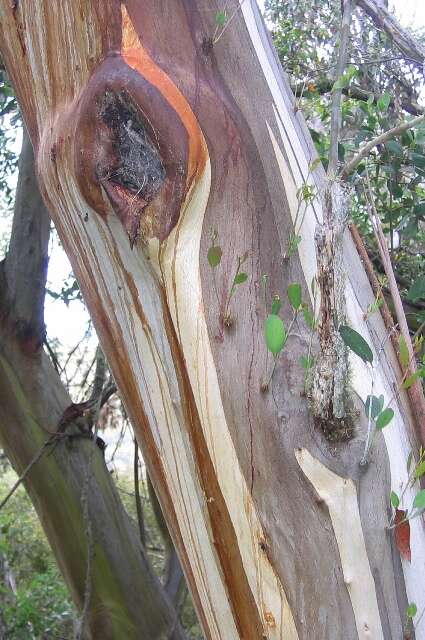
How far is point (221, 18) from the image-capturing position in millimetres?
1066

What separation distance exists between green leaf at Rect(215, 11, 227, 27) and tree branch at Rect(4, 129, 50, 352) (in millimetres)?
1430

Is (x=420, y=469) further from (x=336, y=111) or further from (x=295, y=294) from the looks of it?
(x=336, y=111)

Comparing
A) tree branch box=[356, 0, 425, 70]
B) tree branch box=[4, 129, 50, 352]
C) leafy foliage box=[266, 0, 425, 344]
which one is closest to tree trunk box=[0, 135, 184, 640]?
tree branch box=[4, 129, 50, 352]

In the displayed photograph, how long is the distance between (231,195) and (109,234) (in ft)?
0.61

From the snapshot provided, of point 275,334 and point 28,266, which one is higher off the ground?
point 28,266

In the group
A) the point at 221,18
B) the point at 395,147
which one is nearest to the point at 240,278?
the point at 221,18

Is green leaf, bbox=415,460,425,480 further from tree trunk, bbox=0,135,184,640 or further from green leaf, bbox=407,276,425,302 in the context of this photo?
tree trunk, bbox=0,135,184,640

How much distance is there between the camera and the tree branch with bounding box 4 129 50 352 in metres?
2.37

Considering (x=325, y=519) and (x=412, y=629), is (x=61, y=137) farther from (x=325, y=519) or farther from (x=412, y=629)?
(x=412, y=629)

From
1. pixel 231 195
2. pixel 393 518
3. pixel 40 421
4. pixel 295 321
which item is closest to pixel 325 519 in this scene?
pixel 393 518

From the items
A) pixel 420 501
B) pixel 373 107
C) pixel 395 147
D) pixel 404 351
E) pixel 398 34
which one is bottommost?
pixel 420 501

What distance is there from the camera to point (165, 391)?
0.99 m

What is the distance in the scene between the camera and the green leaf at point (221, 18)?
42.0 inches

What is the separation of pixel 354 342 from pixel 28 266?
1716 mm
